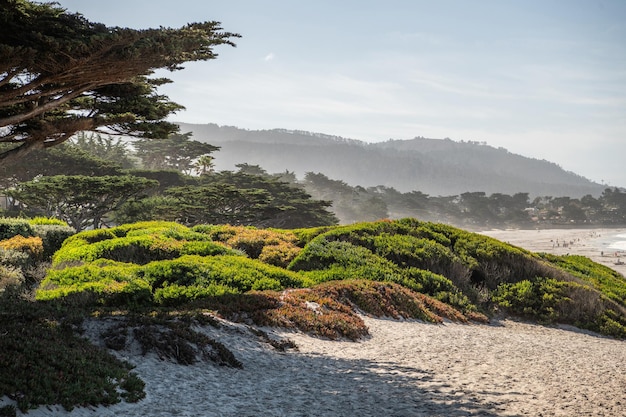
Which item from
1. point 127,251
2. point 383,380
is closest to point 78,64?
point 127,251

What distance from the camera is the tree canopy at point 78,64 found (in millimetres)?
8961

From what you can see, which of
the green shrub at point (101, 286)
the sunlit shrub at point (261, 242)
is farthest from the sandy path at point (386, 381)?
the sunlit shrub at point (261, 242)

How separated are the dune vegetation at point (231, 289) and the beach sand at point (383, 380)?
0.40 metres

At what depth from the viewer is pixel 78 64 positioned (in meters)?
9.55

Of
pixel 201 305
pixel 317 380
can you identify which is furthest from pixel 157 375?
pixel 201 305

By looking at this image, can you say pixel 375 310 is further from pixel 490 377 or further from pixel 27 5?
pixel 27 5

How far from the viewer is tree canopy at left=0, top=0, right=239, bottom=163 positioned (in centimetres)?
896

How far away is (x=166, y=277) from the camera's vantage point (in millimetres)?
12055

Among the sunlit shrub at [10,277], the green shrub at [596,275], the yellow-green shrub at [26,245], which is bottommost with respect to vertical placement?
the sunlit shrub at [10,277]

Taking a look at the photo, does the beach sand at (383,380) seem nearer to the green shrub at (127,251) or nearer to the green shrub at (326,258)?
the green shrub at (326,258)

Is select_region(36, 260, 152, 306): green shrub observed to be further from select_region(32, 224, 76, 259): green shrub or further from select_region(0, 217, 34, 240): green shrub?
select_region(0, 217, 34, 240): green shrub

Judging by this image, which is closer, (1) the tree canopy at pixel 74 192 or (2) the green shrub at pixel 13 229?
(2) the green shrub at pixel 13 229

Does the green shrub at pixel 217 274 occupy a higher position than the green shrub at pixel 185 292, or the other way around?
the green shrub at pixel 217 274

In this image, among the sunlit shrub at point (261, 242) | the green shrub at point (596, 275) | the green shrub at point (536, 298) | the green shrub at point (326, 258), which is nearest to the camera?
the green shrub at point (536, 298)
